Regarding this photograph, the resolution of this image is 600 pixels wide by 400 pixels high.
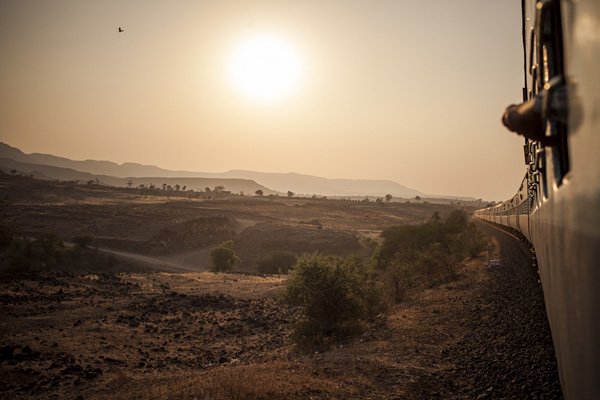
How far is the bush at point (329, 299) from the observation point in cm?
1473

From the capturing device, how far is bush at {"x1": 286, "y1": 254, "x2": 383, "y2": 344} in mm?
14734

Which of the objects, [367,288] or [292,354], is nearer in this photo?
[292,354]

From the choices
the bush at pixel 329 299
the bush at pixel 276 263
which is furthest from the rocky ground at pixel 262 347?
the bush at pixel 276 263

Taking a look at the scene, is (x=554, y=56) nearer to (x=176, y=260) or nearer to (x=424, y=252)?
(x=424, y=252)

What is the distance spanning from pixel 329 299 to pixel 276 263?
3580 cm

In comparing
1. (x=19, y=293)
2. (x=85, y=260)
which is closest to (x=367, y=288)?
(x=19, y=293)

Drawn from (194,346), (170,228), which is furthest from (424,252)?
(170,228)

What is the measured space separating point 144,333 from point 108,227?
174 feet

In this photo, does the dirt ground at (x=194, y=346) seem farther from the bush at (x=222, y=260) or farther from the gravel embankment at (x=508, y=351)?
the bush at (x=222, y=260)

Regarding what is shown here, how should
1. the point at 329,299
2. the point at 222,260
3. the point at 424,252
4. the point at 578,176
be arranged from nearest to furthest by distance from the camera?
1. the point at 578,176
2. the point at 329,299
3. the point at 424,252
4. the point at 222,260

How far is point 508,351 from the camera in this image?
7.78m

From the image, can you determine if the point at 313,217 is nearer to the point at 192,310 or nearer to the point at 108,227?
the point at 108,227

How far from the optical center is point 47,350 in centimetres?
1464

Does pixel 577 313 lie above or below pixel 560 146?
Result: below
